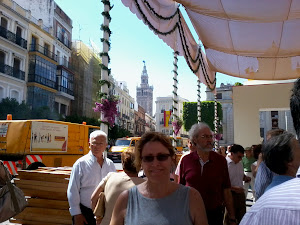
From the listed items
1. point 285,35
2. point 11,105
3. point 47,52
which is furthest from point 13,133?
point 47,52

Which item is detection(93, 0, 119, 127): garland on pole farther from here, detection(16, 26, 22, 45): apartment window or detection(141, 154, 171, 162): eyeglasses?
detection(16, 26, 22, 45): apartment window

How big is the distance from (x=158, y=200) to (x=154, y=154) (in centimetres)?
32

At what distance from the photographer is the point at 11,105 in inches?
1096

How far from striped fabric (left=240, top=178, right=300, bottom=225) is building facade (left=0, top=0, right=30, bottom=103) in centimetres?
3099

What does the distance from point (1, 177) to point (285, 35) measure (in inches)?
367

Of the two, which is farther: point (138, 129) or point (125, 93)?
point (138, 129)

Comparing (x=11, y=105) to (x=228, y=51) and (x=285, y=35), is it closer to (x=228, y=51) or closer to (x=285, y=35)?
(x=228, y=51)

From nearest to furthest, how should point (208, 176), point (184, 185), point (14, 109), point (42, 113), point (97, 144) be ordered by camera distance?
point (184, 185) < point (208, 176) < point (97, 144) < point (14, 109) < point (42, 113)

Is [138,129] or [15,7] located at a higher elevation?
[15,7]

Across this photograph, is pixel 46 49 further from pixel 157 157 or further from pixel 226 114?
pixel 226 114

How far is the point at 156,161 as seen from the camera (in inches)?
76.9

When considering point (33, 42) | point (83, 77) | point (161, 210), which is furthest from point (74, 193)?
point (83, 77)

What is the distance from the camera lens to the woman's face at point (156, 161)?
1.93 m

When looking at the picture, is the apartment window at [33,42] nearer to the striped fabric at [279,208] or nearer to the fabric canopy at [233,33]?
the fabric canopy at [233,33]
